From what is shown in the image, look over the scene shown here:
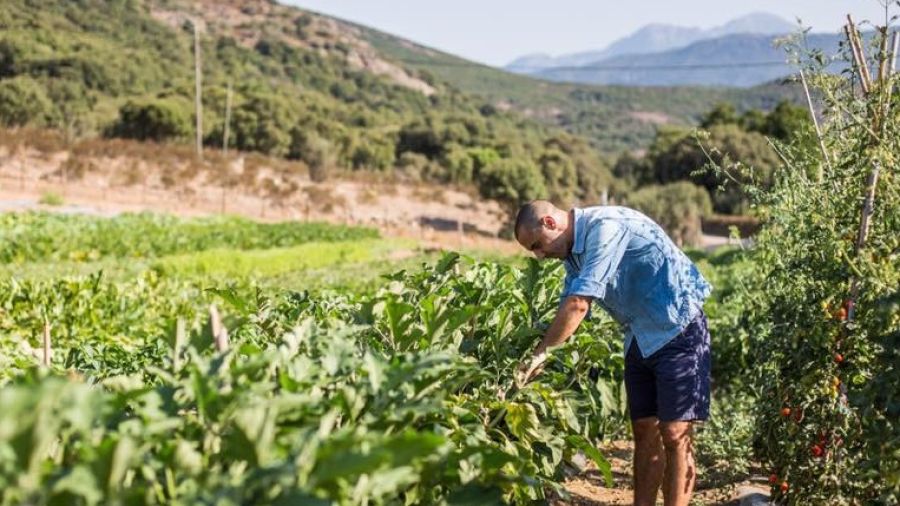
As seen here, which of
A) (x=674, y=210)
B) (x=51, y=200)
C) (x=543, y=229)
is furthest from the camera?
(x=674, y=210)

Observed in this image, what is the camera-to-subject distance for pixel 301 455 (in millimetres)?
1732

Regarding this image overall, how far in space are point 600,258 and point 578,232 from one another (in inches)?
7.5

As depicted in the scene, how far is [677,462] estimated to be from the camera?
152 inches

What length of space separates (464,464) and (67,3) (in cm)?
7543

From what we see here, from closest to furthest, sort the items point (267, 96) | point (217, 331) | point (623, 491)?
point (217, 331) < point (623, 491) < point (267, 96)

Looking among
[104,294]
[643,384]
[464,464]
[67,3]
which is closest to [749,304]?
[643,384]

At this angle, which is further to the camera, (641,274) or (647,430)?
(647,430)

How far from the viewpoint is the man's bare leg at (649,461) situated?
411cm

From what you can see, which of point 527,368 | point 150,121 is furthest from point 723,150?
point 527,368

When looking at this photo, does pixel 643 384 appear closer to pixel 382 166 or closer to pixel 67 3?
pixel 382 166

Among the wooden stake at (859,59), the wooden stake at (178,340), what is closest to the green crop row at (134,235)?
the wooden stake at (178,340)

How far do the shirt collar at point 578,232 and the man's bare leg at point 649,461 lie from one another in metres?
0.90

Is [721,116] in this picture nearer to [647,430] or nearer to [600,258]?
[647,430]

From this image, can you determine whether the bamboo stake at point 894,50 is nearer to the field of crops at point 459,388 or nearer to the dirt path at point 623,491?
the field of crops at point 459,388
